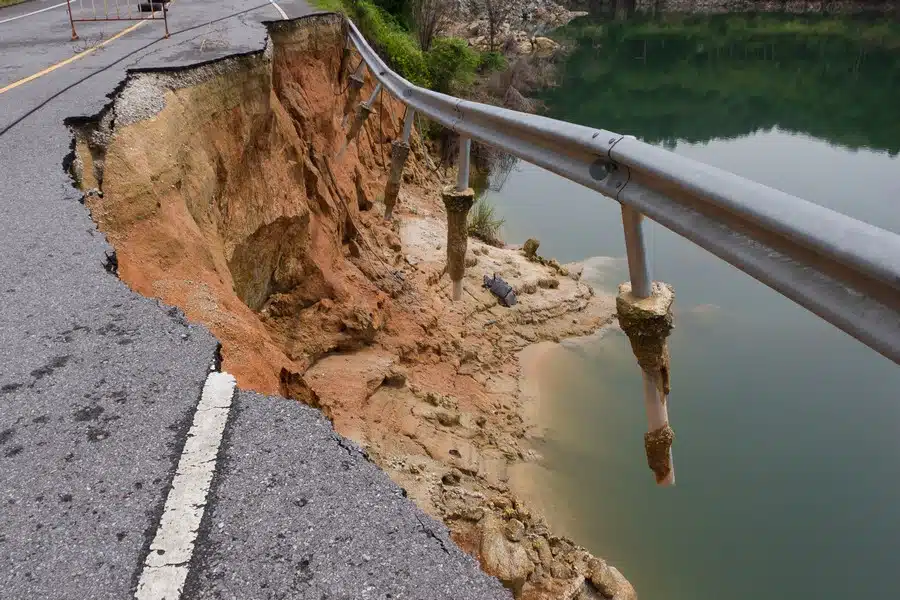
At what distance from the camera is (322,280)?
9.84 metres

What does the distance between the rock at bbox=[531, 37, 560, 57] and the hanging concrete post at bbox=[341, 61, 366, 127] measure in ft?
112

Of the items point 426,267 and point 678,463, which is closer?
point 678,463

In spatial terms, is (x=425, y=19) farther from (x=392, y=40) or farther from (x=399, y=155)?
(x=399, y=155)

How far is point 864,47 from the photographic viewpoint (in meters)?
45.5

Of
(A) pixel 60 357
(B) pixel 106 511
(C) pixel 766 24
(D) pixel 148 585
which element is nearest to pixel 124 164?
(A) pixel 60 357

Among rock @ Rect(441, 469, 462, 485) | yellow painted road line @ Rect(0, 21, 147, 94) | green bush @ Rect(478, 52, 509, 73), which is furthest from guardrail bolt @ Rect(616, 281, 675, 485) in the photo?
green bush @ Rect(478, 52, 509, 73)

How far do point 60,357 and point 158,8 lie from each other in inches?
565

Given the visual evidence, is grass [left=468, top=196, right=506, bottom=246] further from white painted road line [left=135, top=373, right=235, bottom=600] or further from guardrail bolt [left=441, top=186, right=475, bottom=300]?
white painted road line [left=135, top=373, right=235, bottom=600]

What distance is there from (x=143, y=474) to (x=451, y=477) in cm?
626

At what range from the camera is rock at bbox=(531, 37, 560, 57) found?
44366mm

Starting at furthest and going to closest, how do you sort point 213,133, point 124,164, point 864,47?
point 864,47 → point 213,133 → point 124,164

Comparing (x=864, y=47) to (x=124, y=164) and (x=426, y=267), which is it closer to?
(x=426, y=267)

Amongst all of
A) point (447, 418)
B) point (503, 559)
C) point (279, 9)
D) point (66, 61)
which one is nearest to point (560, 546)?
point (503, 559)

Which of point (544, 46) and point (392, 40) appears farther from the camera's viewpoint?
point (544, 46)
